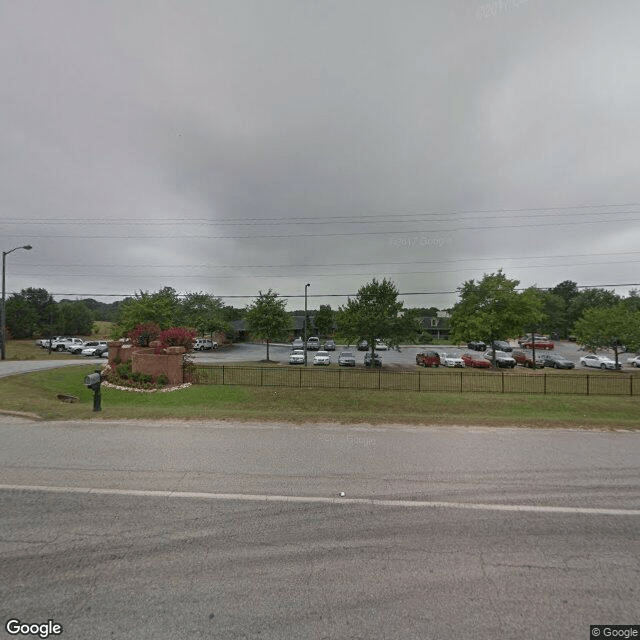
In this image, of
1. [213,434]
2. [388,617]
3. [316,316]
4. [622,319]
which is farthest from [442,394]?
[316,316]

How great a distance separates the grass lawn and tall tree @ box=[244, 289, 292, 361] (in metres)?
18.2

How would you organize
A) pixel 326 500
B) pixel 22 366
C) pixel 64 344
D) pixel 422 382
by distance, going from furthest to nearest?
1. pixel 64 344
2. pixel 22 366
3. pixel 422 382
4. pixel 326 500

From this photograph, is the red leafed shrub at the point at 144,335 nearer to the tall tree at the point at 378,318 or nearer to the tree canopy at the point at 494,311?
the tall tree at the point at 378,318

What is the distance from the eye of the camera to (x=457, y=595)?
2.55 m

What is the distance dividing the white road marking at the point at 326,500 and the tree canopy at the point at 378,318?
83.8 ft

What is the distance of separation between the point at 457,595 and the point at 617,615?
1.02 meters

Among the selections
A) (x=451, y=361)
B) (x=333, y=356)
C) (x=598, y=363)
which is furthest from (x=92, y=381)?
(x=598, y=363)

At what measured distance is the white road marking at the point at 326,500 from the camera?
12.4ft

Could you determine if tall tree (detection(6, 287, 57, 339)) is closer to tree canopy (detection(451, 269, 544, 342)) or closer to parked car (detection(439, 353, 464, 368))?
parked car (detection(439, 353, 464, 368))

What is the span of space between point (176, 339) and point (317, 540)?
15.3 metres

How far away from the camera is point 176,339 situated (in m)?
16.8

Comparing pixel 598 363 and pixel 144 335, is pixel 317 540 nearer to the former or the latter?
pixel 144 335

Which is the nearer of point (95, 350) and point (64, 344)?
point (95, 350)

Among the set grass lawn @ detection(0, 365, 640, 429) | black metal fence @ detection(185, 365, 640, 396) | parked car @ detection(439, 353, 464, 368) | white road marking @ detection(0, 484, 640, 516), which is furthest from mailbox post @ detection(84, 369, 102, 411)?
parked car @ detection(439, 353, 464, 368)
